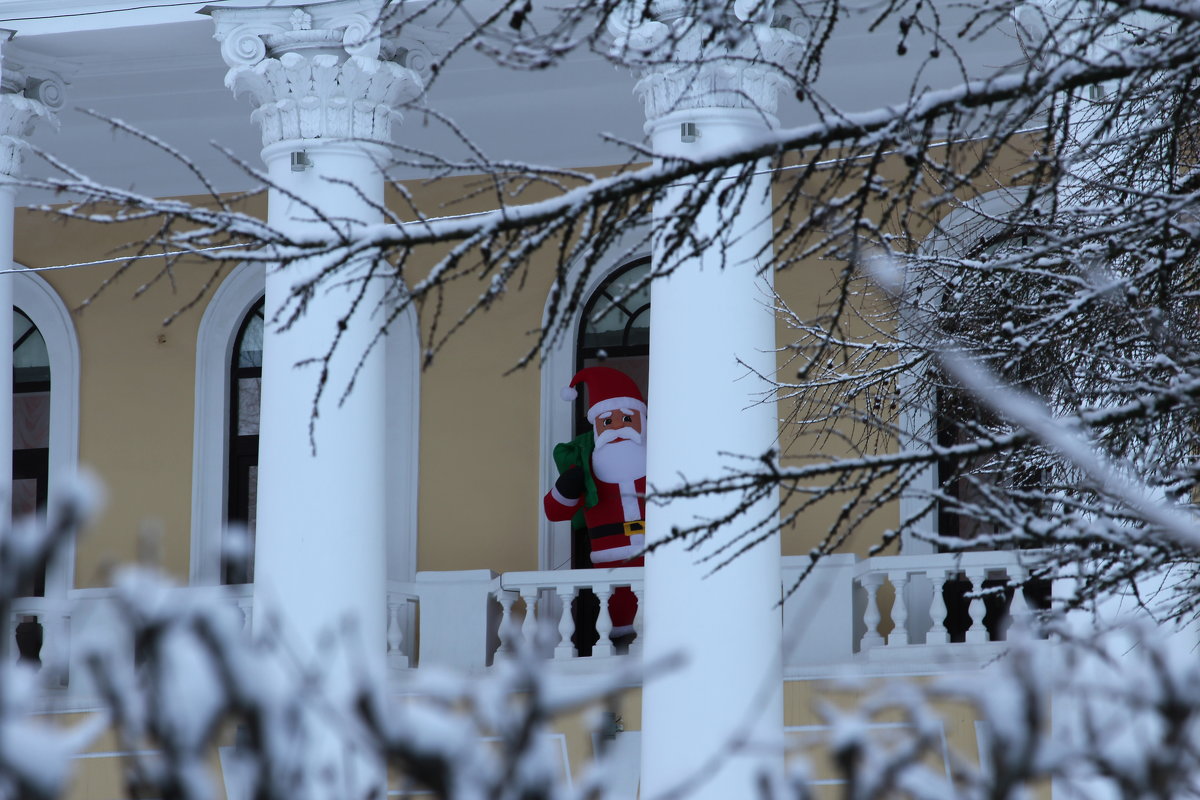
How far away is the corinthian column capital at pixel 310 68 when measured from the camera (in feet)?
27.3

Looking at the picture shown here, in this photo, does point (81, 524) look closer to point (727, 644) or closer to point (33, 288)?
point (727, 644)

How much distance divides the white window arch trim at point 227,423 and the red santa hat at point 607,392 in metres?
1.48

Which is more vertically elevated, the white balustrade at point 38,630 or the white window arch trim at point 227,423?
the white window arch trim at point 227,423

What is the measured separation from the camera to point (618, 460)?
10695 mm

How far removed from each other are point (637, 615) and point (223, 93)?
4.21 metres

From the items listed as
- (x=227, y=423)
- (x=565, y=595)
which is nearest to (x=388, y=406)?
(x=227, y=423)

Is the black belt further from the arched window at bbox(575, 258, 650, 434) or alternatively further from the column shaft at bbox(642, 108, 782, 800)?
the column shaft at bbox(642, 108, 782, 800)

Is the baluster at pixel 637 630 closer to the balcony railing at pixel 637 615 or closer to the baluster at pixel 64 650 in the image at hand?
the balcony railing at pixel 637 615

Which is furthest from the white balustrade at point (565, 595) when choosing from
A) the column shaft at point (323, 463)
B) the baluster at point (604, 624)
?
the column shaft at point (323, 463)

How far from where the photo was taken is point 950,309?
18.1 feet

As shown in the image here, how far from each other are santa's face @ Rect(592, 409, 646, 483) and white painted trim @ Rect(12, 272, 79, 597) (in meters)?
4.01

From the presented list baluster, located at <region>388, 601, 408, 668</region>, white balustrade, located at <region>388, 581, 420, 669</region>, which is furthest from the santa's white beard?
baluster, located at <region>388, 601, 408, 668</region>

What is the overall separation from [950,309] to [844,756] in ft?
13.1

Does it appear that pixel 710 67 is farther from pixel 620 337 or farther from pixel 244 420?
pixel 244 420
